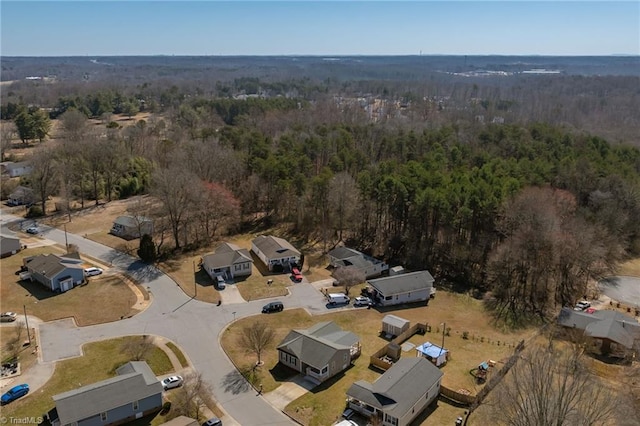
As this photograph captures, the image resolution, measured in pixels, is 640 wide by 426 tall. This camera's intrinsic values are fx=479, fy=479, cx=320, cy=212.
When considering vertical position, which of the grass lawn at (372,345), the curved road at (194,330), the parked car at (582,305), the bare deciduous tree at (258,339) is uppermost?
the bare deciduous tree at (258,339)

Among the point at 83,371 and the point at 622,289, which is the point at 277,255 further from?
the point at 622,289

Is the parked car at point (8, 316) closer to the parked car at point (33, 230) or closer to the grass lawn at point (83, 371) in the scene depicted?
the grass lawn at point (83, 371)

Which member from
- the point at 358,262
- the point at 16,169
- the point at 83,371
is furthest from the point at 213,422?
the point at 16,169

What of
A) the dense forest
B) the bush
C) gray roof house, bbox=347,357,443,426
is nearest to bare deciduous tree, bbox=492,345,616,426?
gray roof house, bbox=347,357,443,426

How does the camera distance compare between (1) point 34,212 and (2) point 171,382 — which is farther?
(1) point 34,212

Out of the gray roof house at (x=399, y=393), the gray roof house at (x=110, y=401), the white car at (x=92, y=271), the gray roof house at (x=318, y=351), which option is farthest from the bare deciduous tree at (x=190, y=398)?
the white car at (x=92, y=271)

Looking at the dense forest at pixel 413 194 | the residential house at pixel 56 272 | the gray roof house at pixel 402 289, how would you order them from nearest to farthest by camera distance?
the residential house at pixel 56 272 < the gray roof house at pixel 402 289 < the dense forest at pixel 413 194

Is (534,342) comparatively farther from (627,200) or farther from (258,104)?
(258,104)

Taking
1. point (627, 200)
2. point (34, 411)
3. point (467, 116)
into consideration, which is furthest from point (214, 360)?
point (467, 116)
